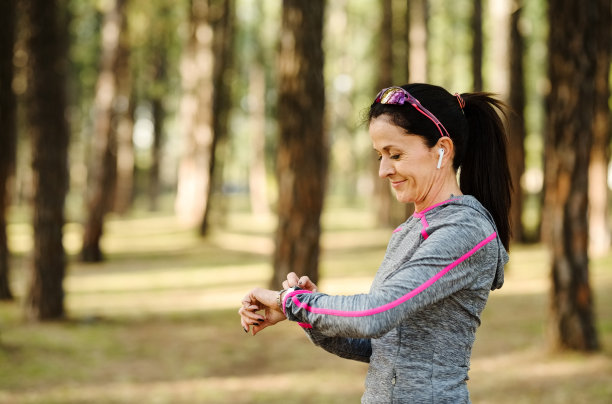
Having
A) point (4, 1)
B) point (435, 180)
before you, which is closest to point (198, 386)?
point (435, 180)

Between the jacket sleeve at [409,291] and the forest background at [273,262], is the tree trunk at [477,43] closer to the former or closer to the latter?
the forest background at [273,262]

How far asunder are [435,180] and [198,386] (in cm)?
605

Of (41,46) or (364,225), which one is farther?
(364,225)

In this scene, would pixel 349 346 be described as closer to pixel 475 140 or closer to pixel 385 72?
pixel 475 140

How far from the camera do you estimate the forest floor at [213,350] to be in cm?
763

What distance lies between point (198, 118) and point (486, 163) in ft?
75.2

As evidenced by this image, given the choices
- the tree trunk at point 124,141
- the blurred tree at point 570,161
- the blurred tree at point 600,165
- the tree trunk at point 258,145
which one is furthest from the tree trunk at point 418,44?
the tree trunk at point 258,145

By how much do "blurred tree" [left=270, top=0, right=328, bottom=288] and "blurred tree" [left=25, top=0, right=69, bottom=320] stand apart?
3215 millimetres

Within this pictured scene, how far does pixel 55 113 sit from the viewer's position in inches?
436

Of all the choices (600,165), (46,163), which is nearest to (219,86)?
(600,165)

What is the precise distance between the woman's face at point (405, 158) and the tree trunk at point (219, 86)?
21.7 metres

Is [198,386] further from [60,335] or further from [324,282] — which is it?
[324,282]

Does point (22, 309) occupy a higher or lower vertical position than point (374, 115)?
lower

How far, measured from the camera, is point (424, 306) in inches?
84.3
